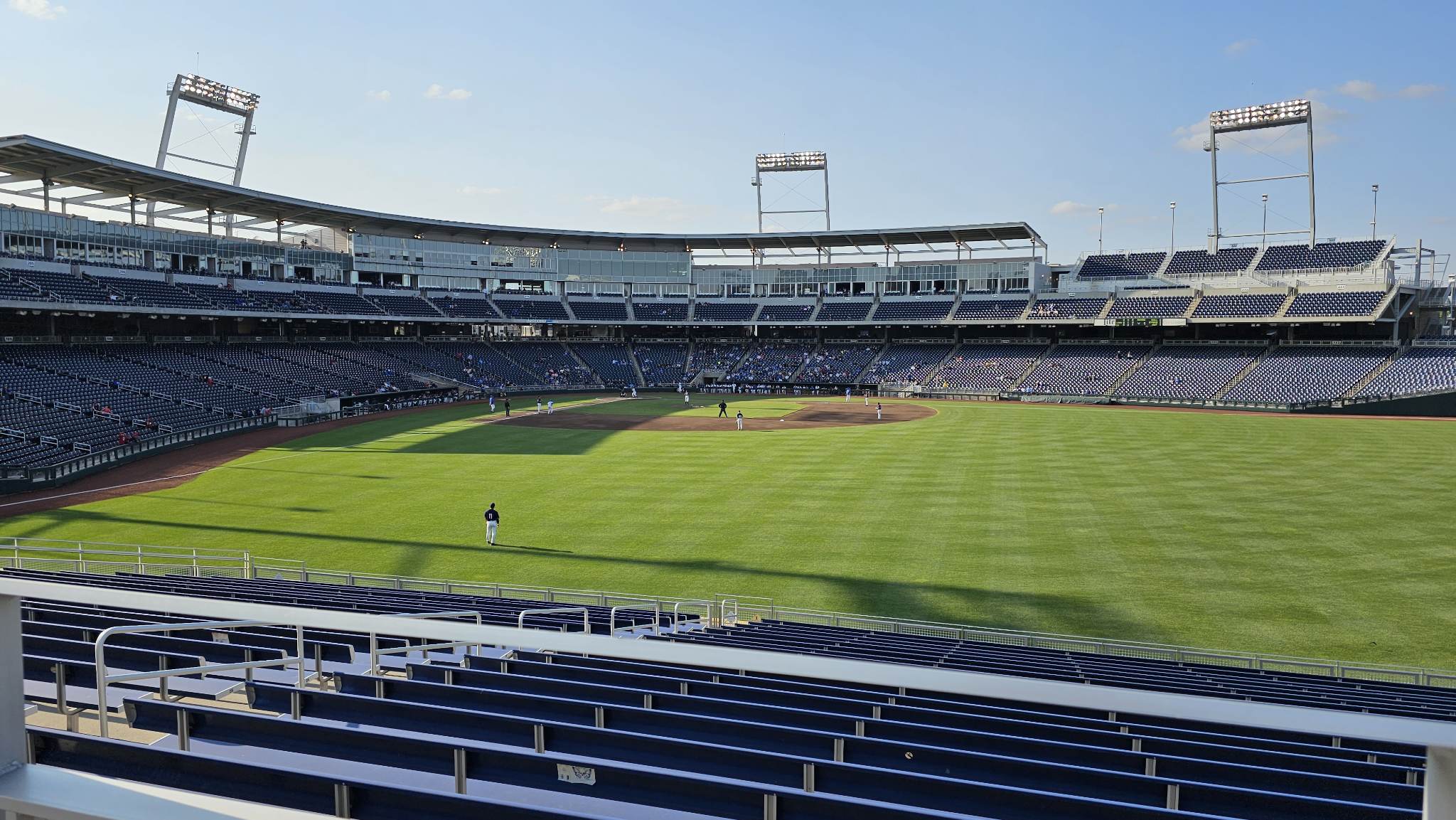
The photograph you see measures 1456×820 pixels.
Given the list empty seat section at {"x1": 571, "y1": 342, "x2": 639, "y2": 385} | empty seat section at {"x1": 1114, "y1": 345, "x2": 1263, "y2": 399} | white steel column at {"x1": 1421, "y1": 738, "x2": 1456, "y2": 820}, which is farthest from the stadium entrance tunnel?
white steel column at {"x1": 1421, "y1": 738, "x2": 1456, "y2": 820}

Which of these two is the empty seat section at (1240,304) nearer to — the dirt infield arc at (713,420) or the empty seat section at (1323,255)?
the empty seat section at (1323,255)

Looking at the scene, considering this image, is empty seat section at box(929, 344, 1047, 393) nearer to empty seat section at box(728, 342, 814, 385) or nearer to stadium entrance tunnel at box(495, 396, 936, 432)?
stadium entrance tunnel at box(495, 396, 936, 432)

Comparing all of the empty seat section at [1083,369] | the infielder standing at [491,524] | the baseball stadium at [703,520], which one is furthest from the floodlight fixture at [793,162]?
the infielder standing at [491,524]

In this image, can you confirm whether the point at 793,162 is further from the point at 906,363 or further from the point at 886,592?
the point at 886,592

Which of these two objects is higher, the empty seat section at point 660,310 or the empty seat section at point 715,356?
the empty seat section at point 660,310

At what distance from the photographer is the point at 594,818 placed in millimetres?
2906

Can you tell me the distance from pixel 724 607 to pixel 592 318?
8008cm

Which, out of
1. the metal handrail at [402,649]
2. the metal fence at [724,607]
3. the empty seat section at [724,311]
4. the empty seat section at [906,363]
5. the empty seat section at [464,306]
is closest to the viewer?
the metal handrail at [402,649]

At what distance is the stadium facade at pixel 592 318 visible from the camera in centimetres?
5138

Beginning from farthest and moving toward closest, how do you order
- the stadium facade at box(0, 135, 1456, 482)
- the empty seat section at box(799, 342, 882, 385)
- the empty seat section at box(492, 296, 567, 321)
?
the empty seat section at box(492, 296, 567, 321)
the empty seat section at box(799, 342, 882, 385)
the stadium facade at box(0, 135, 1456, 482)

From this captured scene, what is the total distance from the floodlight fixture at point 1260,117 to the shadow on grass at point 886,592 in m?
77.8

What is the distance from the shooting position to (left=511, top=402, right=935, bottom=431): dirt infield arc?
53.9m

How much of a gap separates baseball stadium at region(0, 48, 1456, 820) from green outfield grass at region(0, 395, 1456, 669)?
21cm

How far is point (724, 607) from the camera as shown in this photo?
60.5 feet
